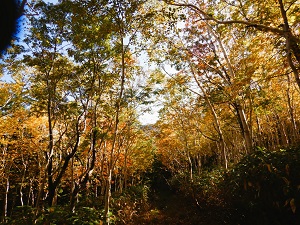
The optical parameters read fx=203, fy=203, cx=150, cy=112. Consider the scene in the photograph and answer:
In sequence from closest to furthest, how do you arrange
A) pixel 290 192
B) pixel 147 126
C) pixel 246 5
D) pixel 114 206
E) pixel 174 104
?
pixel 290 192
pixel 246 5
pixel 114 206
pixel 174 104
pixel 147 126

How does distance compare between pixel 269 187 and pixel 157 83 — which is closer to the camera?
pixel 269 187

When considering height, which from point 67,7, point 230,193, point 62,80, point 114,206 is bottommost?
point 114,206

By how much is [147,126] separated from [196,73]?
1032 cm

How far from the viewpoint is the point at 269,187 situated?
5109mm

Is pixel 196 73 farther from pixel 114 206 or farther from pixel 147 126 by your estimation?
pixel 147 126

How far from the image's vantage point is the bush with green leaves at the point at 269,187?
4736 mm

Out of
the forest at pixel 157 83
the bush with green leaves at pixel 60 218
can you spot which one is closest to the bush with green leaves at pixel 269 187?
the forest at pixel 157 83

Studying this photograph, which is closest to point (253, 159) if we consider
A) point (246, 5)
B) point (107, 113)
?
point (246, 5)

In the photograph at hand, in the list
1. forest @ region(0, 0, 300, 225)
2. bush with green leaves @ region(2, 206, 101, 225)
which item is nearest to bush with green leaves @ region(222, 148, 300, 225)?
forest @ region(0, 0, 300, 225)

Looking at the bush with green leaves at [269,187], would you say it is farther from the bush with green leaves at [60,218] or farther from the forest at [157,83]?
the bush with green leaves at [60,218]

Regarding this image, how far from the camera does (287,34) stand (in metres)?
4.94

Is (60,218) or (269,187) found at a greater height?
(269,187)

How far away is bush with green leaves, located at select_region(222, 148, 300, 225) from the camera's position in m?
4.74

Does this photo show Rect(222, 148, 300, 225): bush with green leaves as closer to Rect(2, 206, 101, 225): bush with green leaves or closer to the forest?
the forest
